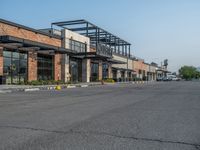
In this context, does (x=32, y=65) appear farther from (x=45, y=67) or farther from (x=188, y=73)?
(x=188, y=73)

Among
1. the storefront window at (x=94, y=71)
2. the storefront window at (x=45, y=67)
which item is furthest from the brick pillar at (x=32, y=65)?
the storefront window at (x=94, y=71)

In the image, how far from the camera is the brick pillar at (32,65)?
3753cm

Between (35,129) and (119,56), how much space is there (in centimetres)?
6664

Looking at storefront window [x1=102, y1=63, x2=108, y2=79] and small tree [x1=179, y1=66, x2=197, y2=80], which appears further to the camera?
small tree [x1=179, y1=66, x2=197, y2=80]

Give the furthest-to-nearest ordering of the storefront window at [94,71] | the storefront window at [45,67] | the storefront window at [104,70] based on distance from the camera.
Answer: the storefront window at [104,70], the storefront window at [94,71], the storefront window at [45,67]

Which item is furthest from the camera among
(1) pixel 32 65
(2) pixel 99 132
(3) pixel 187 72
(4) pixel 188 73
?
(3) pixel 187 72

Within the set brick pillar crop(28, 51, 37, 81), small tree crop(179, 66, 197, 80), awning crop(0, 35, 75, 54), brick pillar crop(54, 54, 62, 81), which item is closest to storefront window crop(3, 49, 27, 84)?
brick pillar crop(28, 51, 37, 81)

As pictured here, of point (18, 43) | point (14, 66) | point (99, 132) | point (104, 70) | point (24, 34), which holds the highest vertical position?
point (24, 34)

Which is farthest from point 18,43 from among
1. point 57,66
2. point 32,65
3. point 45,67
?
point 57,66

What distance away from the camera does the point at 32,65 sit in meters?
38.2

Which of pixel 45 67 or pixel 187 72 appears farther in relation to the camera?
pixel 187 72

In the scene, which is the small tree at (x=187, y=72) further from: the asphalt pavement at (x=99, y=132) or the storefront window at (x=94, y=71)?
the asphalt pavement at (x=99, y=132)

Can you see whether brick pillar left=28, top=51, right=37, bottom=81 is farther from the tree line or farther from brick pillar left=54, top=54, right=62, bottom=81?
the tree line

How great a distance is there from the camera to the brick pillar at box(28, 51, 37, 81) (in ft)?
123
